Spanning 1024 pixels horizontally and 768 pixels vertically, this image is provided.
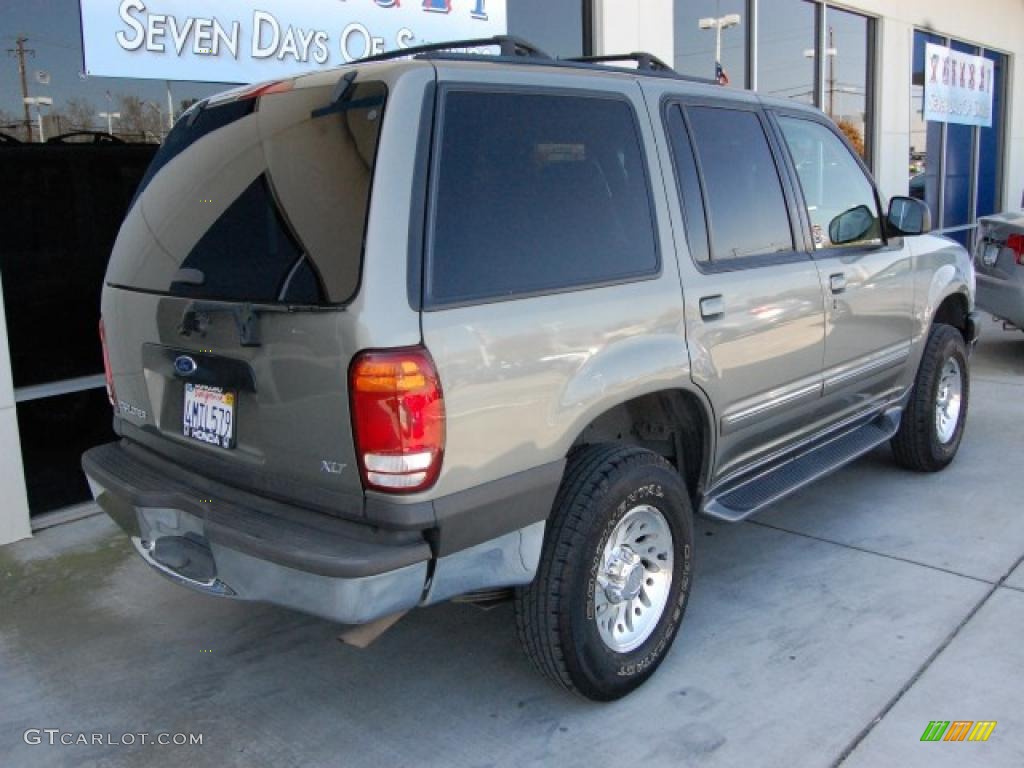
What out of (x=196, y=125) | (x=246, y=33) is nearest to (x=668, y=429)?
(x=196, y=125)

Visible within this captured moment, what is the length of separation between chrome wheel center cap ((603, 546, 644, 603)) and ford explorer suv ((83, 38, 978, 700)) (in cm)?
1

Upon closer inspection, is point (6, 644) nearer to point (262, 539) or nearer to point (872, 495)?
point (262, 539)

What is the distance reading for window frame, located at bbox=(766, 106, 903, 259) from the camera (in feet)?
13.2

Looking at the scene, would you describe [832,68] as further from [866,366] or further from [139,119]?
[139,119]

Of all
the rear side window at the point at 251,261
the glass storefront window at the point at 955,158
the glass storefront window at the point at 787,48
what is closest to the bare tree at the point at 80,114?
the rear side window at the point at 251,261

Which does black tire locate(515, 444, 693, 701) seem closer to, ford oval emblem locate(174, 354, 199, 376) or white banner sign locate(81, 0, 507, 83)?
ford oval emblem locate(174, 354, 199, 376)

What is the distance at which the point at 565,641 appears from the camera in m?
2.86

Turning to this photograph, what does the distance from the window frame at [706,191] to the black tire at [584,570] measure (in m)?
0.83

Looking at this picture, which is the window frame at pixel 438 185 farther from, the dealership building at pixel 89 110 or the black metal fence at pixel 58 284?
the black metal fence at pixel 58 284

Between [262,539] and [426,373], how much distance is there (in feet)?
2.17

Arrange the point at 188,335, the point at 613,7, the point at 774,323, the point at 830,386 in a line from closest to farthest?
the point at 188,335
the point at 774,323
the point at 830,386
the point at 613,7

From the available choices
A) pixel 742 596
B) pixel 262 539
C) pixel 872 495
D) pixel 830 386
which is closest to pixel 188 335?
pixel 262 539

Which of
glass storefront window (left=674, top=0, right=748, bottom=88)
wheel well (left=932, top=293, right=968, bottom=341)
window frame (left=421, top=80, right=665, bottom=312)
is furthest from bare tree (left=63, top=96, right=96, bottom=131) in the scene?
glass storefront window (left=674, top=0, right=748, bottom=88)

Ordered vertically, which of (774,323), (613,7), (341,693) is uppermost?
(613,7)
